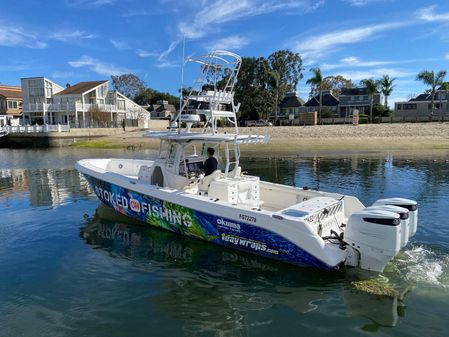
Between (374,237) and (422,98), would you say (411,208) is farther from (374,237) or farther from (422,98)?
(422,98)

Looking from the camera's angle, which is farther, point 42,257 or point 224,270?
point 42,257

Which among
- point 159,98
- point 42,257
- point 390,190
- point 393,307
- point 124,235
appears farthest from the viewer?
point 159,98

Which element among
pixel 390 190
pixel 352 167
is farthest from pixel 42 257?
pixel 352 167

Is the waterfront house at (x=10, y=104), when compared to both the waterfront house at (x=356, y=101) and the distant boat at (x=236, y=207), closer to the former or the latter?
the waterfront house at (x=356, y=101)

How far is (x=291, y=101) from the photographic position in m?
77.6

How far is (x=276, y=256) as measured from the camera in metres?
7.57

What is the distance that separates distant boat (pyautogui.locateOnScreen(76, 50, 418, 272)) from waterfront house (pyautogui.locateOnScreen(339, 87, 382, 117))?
63667 millimetres

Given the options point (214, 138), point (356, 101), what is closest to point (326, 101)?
point (356, 101)

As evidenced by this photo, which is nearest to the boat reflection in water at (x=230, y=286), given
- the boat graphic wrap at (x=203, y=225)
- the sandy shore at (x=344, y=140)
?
the boat graphic wrap at (x=203, y=225)

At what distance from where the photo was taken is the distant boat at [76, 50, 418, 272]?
271 inches

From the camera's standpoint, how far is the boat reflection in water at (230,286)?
6027 millimetres

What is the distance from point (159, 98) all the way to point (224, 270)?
3778 inches

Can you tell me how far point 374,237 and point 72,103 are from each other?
62.8 meters

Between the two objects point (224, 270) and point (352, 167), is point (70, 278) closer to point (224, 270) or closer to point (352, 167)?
point (224, 270)
